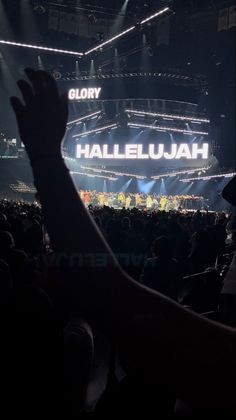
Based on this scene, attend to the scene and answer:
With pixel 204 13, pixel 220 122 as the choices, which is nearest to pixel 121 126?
pixel 220 122

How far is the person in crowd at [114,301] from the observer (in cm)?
119

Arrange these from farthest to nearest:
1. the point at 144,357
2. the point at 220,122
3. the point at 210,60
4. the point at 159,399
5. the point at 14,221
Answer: the point at 210,60 < the point at 220,122 < the point at 14,221 < the point at 159,399 < the point at 144,357

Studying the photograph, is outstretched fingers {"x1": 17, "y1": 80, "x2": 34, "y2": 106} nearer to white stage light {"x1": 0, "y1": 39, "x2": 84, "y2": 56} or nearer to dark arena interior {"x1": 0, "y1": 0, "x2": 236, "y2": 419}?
dark arena interior {"x1": 0, "y1": 0, "x2": 236, "y2": 419}

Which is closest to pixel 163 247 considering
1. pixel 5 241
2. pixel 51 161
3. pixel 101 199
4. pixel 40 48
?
pixel 5 241

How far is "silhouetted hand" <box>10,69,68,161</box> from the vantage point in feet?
4.23

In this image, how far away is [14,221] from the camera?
8695 millimetres

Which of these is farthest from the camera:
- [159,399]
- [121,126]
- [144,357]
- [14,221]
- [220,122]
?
[121,126]

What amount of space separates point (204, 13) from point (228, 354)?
43.4 m

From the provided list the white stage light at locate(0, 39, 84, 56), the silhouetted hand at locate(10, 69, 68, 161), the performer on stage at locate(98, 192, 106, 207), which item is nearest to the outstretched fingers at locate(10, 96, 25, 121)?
the silhouetted hand at locate(10, 69, 68, 161)

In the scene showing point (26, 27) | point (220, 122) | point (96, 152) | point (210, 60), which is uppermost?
point (26, 27)

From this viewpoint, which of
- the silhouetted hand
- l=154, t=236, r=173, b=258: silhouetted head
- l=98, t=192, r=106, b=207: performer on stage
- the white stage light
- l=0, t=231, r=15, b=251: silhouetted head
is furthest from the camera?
the white stage light

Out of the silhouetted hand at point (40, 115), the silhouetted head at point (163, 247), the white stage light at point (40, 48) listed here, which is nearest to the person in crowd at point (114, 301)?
the silhouetted hand at point (40, 115)

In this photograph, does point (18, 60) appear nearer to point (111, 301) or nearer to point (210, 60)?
point (210, 60)

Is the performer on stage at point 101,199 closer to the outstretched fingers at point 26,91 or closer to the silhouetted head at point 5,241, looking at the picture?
the silhouetted head at point 5,241
